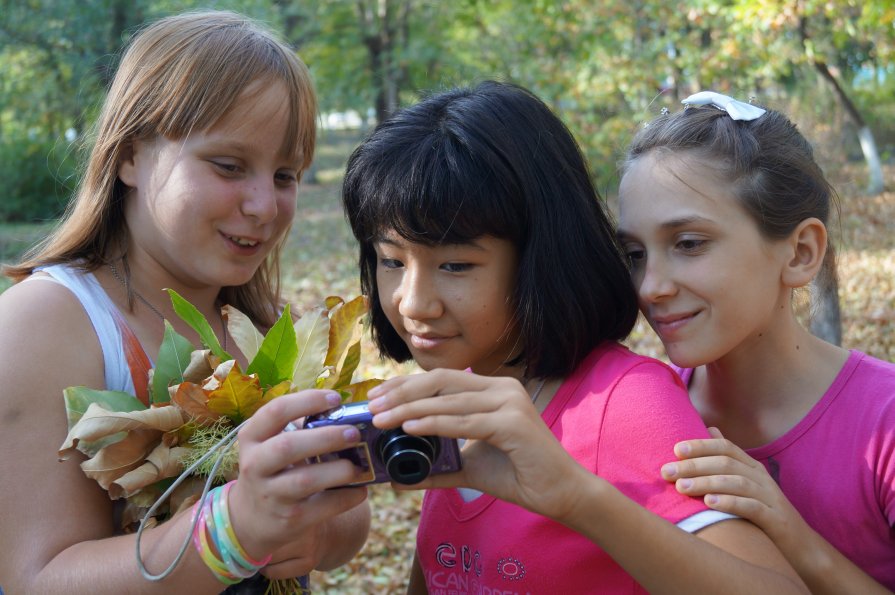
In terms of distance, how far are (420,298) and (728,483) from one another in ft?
2.57

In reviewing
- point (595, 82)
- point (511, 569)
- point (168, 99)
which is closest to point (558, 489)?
point (511, 569)

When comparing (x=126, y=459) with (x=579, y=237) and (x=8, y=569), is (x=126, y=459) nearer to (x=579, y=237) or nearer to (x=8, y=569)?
(x=8, y=569)

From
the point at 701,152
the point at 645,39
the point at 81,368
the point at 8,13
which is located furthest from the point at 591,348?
the point at 8,13

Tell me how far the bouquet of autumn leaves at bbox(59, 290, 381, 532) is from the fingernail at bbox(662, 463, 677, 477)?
2.45 ft

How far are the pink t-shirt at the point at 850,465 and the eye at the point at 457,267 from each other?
932mm

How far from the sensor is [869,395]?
7.06 ft

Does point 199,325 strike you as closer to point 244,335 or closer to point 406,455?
point 244,335

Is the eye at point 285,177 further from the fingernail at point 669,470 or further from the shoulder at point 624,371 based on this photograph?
the fingernail at point 669,470

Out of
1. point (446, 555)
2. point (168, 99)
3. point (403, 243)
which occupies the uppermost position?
point (168, 99)

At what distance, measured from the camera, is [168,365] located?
80.0 inches

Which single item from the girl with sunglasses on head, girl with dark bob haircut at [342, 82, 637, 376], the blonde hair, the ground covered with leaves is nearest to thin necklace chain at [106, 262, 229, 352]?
the blonde hair

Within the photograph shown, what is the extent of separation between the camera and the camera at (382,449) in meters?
1.58

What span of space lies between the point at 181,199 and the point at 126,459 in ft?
2.41

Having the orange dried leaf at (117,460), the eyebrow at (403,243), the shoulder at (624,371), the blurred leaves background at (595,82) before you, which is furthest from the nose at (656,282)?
the blurred leaves background at (595,82)
